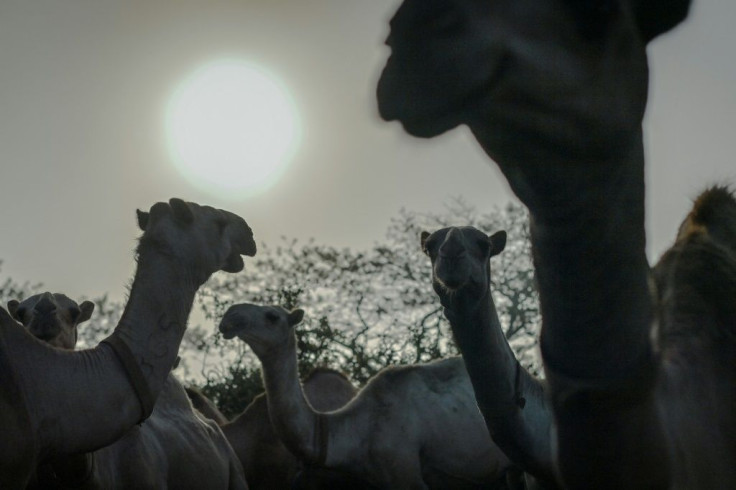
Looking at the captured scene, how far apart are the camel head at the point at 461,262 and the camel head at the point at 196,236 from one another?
111cm

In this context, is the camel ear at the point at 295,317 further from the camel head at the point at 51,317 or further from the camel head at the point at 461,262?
the camel head at the point at 461,262

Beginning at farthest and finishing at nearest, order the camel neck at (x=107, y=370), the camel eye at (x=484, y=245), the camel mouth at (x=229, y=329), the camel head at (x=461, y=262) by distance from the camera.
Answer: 1. the camel mouth at (x=229, y=329)
2. the camel eye at (x=484, y=245)
3. the camel head at (x=461, y=262)
4. the camel neck at (x=107, y=370)

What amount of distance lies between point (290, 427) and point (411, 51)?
25.4 feet

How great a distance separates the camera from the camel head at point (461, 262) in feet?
16.6

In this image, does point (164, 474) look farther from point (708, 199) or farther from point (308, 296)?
point (308, 296)

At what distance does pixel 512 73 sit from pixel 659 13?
29 centimetres

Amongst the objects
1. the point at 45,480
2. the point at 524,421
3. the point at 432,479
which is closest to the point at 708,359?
the point at 524,421

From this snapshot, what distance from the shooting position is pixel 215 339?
27484 millimetres

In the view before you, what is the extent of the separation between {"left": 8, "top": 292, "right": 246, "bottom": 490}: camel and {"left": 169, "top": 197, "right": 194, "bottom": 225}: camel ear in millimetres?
1277

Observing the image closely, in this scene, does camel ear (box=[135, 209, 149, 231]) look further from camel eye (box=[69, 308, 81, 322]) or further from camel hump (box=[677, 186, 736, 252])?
camel hump (box=[677, 186, 736, 252])

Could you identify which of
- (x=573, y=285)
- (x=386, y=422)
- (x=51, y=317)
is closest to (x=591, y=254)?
(x=573, y=285)

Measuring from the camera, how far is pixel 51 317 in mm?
5844

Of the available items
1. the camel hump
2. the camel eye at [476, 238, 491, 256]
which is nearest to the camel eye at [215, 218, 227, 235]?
the camel eye at [476, 238, 491, 256]

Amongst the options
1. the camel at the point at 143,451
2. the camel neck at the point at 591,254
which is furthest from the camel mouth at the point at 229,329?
the camel neck at the point at 591,254
